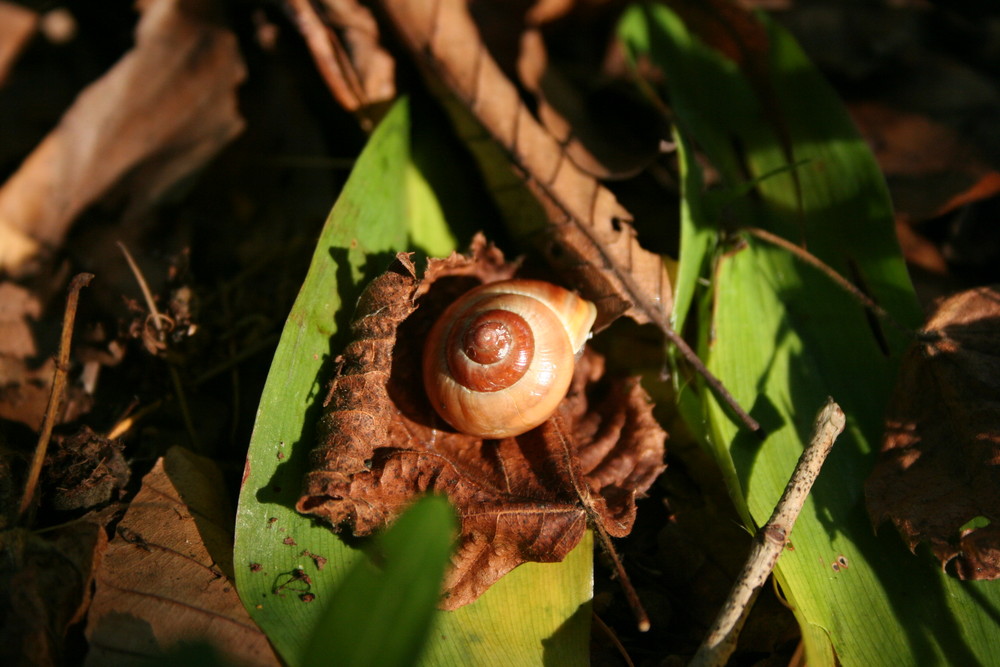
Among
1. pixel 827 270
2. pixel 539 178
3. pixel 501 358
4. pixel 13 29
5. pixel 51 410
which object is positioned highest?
pixel 13 29

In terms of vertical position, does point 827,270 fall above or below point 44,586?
below

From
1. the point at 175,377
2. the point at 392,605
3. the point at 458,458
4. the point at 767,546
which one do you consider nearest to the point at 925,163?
the point at 767,546

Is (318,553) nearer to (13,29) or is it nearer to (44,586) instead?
(44,586)

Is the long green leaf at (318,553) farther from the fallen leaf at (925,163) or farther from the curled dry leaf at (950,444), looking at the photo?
the fallen leaf at (925,163)

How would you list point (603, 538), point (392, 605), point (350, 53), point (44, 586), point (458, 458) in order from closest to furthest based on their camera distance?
1. point (392, 605)
2. point (44, 586)
3. point (603, 538)
4. point (458, 458)
5. point (350, 53)

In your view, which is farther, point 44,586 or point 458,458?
point 458,458

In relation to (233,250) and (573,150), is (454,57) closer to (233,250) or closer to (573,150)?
(573,150)

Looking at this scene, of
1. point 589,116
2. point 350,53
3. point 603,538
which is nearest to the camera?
point 603,538

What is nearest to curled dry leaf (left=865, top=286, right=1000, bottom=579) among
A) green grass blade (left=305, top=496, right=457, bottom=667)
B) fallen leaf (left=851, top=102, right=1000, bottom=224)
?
fallen leaf (left=851, top=102, right=1000, bottom=224)
